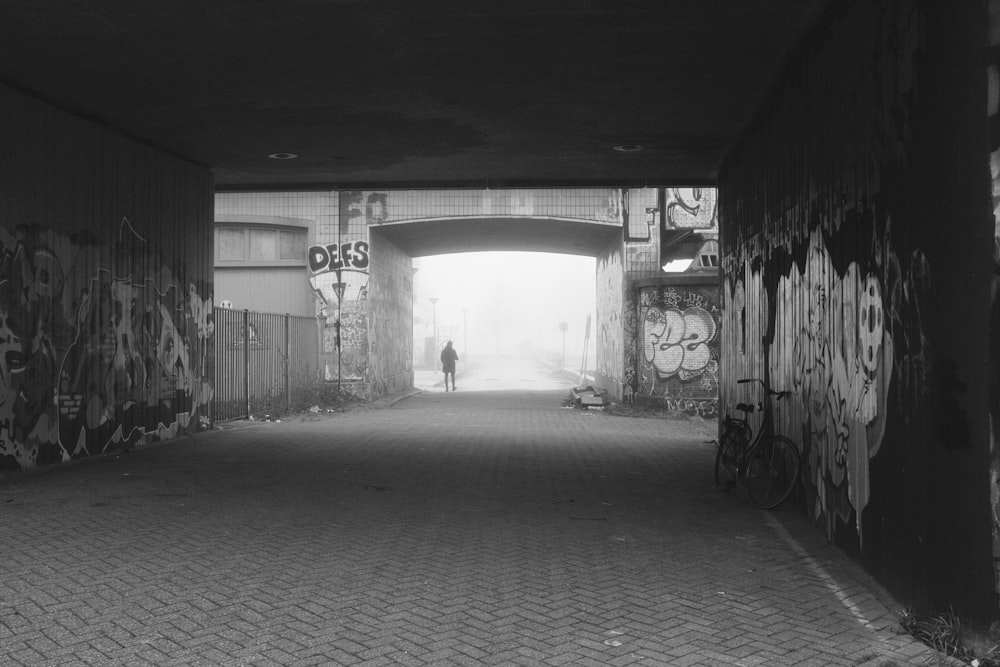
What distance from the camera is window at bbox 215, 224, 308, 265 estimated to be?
885 inches

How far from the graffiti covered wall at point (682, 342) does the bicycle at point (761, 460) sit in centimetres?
967

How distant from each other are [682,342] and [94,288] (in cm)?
1263

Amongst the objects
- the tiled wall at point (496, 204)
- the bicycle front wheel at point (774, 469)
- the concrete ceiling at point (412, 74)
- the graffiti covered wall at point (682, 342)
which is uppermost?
the tiled wall at point (496, 204)

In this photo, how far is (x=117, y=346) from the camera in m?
11.6

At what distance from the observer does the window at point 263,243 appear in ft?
73.7

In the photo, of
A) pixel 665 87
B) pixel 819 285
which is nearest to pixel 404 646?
pixel 819 285

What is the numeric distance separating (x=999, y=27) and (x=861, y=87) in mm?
1971

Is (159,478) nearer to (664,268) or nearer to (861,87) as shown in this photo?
(861,87)

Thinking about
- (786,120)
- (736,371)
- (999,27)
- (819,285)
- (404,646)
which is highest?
(786,120)

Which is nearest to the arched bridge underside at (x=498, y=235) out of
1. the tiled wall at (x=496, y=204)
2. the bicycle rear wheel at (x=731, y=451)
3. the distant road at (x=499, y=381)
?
the tiled wall at (x=496, y=204)

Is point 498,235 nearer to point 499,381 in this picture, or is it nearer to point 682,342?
point 682,342

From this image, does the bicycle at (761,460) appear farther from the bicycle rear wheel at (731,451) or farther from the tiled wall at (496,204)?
the tiled wall at (496,204)

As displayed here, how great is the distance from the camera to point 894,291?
517 cm

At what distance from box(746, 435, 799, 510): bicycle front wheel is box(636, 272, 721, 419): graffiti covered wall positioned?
10.7m
